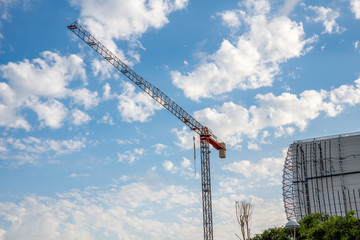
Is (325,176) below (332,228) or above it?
above

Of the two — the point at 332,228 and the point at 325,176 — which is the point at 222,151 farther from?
the point at 332,228

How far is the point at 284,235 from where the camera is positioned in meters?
56.3

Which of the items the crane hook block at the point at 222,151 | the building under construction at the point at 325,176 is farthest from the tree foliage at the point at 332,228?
the crane hook block at the point at 222,151

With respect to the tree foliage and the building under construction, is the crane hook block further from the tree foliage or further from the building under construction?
the tree foliage

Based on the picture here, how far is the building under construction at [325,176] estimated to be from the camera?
3056 inches

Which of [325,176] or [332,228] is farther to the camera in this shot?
[325,176]

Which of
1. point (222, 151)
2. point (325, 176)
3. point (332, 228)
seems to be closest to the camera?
point (332, 228)

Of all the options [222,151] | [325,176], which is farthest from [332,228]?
[222,151]

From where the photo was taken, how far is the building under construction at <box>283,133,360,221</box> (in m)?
77.6

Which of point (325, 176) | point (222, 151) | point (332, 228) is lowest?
point (332, 228)

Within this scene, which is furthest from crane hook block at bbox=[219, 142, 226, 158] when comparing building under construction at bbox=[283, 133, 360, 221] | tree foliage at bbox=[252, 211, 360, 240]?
tree foliage at bbox=[252, 211, 360, 240]

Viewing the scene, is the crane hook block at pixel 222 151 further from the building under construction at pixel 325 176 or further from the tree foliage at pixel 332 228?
the tree foliage at pixel 332 228

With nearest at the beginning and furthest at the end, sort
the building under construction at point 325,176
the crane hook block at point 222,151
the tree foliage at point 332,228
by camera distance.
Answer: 1. the tree foliage at point 332,228
2. the building under construction at point 325,176
3. the crane hook block at point 222,151

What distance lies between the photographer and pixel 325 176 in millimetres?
80812
